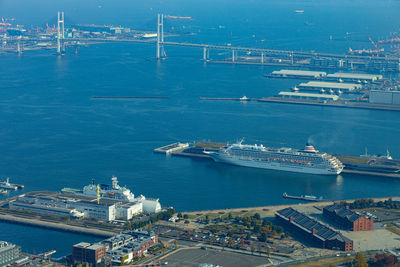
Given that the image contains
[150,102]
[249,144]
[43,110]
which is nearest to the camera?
[249,144]

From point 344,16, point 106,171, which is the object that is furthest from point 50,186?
point 344,16

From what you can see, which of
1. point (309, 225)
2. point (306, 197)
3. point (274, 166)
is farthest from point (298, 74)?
point (309, 225)

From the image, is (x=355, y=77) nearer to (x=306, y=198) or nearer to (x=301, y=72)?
(x=301, y=72)

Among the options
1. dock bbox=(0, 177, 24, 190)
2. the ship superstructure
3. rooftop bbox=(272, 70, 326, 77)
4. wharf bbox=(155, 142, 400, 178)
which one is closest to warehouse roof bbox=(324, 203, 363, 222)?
the ship superstructure

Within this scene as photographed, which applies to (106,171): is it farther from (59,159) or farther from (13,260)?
(13,260)

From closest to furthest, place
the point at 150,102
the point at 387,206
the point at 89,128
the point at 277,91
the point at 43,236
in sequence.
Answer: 1. the point at 43,236
2. the point at 387,206
3. the point at 89,128
4. the point at 150,102
5. the point at 277,91

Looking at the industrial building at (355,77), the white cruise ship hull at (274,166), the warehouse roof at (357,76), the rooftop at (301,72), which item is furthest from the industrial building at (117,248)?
the rooftop at (301,72)

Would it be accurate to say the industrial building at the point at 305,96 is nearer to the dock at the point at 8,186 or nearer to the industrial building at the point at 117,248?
the dock at the point at 8,186
